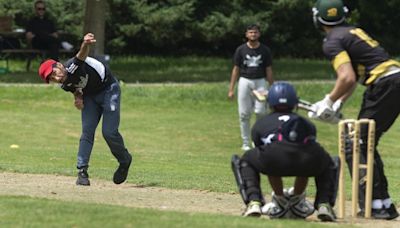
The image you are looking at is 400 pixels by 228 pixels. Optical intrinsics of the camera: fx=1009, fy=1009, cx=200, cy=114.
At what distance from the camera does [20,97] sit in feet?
79.9

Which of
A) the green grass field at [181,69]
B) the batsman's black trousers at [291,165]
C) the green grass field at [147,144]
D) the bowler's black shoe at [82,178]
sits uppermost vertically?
the batsman's black trousers at [291,165]

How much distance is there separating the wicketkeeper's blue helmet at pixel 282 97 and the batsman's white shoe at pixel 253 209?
849 millimetres

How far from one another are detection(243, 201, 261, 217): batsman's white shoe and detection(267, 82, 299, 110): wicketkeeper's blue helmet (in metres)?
0.85

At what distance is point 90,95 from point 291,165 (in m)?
3.51

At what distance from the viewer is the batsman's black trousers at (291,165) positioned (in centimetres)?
843

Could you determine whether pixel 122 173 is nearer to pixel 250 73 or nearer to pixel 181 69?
pixel 250 73

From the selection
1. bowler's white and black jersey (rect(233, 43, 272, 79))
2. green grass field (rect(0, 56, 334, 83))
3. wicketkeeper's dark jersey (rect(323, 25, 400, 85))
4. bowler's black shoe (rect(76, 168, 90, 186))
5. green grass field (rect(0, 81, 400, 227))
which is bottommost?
green grass field (rect(0, 56, 334, 83))

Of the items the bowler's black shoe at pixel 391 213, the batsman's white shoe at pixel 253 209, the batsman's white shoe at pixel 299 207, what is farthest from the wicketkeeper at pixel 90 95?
the bowler's black shoe at pixel 391 213

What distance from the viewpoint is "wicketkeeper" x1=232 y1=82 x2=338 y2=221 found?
8438 mm

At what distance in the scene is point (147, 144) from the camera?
18922mm

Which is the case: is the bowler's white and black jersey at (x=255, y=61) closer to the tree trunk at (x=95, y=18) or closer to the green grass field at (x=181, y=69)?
the tree trunk at (x=95, y=18)

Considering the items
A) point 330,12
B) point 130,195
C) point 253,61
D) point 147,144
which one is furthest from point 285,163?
point 147,144

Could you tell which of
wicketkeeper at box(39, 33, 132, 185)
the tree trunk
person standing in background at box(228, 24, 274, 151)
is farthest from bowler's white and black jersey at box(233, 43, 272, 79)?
the tree trunk

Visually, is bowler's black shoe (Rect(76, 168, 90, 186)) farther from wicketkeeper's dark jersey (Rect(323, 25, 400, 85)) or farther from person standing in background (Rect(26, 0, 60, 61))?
person standing in background (Rect(26, 0, 60, 61))
